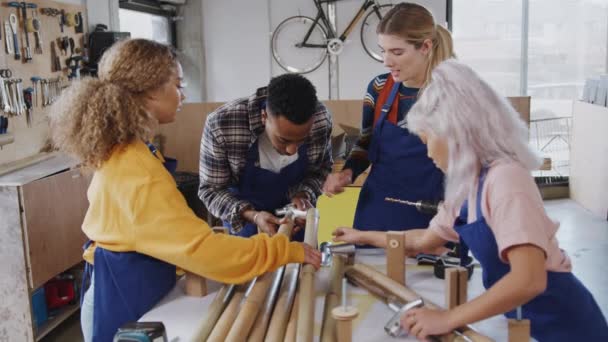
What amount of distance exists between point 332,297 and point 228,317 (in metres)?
0.29

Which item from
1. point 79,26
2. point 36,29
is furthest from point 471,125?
A: point 79,26

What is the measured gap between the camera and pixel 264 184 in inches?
95.2

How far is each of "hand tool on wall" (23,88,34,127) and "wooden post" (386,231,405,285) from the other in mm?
2904

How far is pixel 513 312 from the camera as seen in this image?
1455mm

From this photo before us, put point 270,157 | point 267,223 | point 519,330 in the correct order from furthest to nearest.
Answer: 1. point 270,157
2. point 267,223
3. point 519,330

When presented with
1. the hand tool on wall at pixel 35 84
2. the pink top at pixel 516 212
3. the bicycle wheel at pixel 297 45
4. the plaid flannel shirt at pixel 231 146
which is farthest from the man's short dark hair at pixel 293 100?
the bicycle wheel at pixel 297 45

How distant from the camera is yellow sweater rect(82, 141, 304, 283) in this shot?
145 cm

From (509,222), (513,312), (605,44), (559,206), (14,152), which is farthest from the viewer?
(605,44)

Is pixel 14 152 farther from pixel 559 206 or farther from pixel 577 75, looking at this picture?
pixel 577 75

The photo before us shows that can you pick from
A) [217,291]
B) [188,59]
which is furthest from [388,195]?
[188,59]

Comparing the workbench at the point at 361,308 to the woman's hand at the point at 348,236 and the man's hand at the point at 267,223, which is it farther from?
the man's hand at the point at 267,223

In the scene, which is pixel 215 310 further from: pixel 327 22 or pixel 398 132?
pixel 327 22

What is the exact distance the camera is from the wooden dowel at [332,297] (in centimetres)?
138

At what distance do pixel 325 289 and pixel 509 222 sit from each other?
1.96 ft
